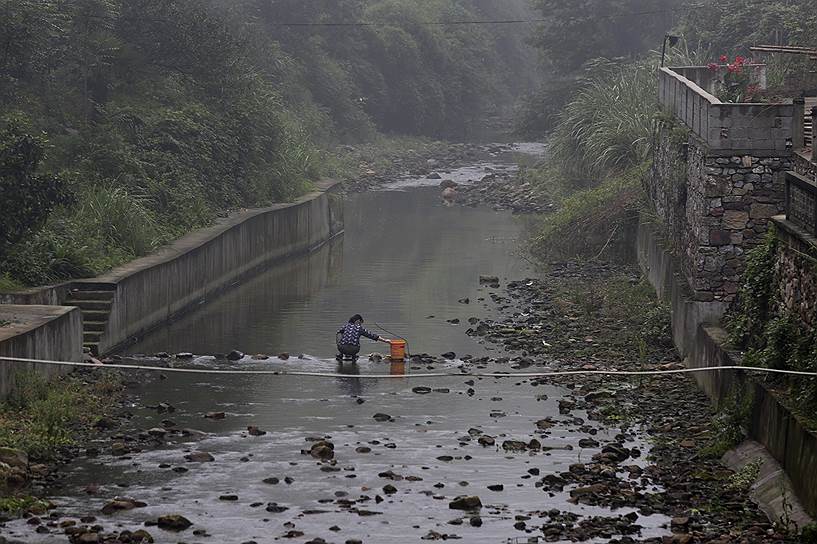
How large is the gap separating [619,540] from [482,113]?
8594 cm

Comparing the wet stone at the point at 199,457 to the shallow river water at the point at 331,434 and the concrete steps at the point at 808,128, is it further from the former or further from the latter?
the concrete steps at the point at 808,128

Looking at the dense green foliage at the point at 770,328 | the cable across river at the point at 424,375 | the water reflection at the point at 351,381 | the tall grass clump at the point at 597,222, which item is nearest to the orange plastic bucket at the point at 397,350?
the water reflection at the point at 351,381

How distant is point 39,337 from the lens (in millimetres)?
25203

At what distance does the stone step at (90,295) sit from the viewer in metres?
30.8

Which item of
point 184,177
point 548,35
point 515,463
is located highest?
point 548,35

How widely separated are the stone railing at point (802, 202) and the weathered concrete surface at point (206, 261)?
1466 cm

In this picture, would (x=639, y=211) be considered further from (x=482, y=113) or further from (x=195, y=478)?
(x=482, y=113)

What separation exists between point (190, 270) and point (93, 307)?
6.66 meters

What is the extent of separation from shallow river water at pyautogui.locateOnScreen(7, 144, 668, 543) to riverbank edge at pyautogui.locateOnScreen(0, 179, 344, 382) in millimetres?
670

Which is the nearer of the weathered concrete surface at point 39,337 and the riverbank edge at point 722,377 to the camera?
the riverbank edge at point 722,377

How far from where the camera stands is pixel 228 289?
133ft

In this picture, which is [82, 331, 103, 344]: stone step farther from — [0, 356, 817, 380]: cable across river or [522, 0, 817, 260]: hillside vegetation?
[522, 0, 817, 260]: hillside vegetation

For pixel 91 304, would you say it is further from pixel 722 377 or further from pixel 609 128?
pixel 609 128

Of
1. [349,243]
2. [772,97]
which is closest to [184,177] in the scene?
[349,243]
